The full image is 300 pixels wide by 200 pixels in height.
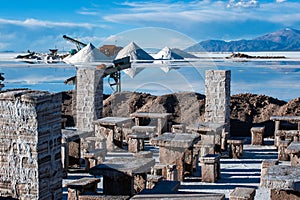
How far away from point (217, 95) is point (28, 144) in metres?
8.73

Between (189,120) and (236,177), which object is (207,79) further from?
(236,177)

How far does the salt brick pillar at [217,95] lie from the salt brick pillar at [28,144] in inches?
326

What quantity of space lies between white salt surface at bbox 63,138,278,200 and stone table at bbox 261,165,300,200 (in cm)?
174

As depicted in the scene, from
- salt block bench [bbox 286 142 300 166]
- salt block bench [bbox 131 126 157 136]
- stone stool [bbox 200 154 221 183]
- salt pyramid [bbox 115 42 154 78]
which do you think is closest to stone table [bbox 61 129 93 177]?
salt block bench [bbox 131 126 157 136]

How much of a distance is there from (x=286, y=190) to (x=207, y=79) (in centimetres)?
729

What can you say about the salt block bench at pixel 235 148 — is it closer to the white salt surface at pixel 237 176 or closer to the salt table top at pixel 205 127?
the white salt surface at pixel 237 176

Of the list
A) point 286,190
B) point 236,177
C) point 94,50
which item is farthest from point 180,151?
point 94,50

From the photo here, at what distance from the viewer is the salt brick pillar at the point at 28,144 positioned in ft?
17.1

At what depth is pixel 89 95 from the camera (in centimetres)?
1347

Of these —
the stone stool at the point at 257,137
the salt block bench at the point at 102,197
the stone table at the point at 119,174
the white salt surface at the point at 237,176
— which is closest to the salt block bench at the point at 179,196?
the salt block bench at the point at 102,197

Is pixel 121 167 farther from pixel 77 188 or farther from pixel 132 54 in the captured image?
pixel 132 54

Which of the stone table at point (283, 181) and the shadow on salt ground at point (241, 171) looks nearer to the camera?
the stone table at point (283, 181)

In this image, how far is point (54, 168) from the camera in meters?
5.52

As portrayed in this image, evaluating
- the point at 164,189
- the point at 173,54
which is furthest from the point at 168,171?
the point at 173,54
